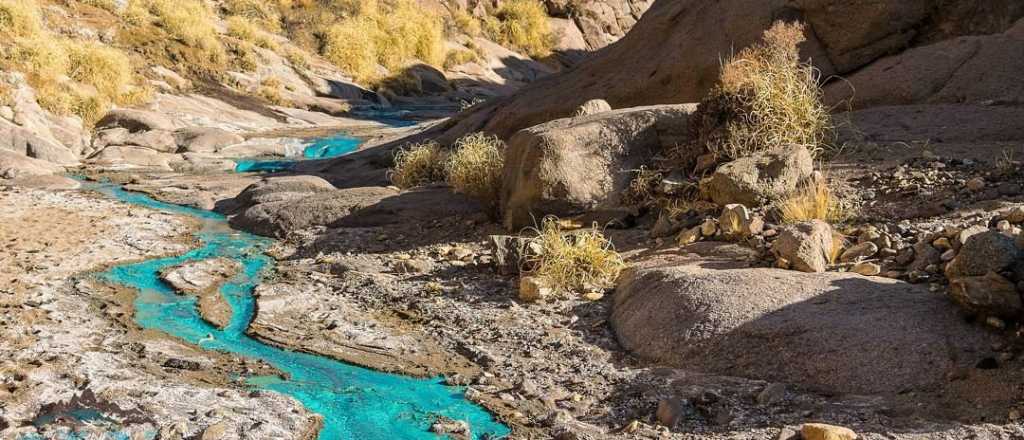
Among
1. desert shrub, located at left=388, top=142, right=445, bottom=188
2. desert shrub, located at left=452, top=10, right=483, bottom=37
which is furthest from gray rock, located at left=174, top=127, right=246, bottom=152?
desert shrub, located at left=452, top=10, right=483, bottom=37

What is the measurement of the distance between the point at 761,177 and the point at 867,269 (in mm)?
1534

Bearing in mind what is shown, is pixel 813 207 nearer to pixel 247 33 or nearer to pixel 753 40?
pixel 753 40

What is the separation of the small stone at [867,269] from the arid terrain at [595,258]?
1 centimetres

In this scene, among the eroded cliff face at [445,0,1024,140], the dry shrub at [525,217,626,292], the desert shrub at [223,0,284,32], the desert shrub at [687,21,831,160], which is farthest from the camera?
the desert shrub at [223,0,284,32]

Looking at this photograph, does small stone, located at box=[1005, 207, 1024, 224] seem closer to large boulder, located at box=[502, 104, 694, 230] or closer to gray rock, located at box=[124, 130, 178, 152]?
large boulder, located at box=[502, 104, 694, 230]

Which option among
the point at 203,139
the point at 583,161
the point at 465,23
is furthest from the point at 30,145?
the point at 465,23

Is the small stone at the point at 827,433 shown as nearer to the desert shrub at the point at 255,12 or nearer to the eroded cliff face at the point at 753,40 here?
the eroded cliff face at the point at 753,40

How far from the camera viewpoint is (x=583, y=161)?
24.0 feet

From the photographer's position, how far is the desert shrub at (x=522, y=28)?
107 feet

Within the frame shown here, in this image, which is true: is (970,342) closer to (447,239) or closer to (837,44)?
(447,239)

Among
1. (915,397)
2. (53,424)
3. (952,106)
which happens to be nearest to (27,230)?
(53,424)

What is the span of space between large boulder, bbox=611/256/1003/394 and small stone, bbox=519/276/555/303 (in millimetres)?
669

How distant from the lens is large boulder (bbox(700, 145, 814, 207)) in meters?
6.41

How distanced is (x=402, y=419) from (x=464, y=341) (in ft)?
3.62
